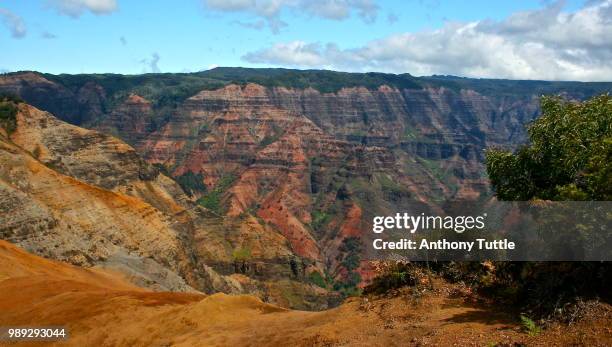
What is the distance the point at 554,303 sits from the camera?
1580 cm

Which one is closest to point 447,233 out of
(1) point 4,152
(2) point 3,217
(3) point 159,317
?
(3) point 159,317

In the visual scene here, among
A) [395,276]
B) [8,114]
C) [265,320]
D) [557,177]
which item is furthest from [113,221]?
[557,177]

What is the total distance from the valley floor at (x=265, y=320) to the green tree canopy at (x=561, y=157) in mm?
4404

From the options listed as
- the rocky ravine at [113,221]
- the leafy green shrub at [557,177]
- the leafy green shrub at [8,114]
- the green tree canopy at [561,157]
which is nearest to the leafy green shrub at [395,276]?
the leafy green shrub at [557,177]

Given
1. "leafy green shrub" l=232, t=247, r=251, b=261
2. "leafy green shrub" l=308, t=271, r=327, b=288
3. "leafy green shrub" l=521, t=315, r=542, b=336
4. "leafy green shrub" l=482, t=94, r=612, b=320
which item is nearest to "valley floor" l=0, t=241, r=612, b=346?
"leafy green shrub" l=521, t=315, r=542, b=336

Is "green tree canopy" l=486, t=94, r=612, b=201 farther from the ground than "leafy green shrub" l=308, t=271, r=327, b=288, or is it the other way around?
"green tree canopy" l=486, t=94, r=612, b=201

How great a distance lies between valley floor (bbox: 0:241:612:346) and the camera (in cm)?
1560

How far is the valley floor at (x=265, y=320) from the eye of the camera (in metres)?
15.6

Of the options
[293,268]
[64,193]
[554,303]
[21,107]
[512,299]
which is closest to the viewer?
[554,303]

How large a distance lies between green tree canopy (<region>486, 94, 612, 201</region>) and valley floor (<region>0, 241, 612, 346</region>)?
4404 mm

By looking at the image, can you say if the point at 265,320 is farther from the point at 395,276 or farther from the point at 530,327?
the point at 530,327

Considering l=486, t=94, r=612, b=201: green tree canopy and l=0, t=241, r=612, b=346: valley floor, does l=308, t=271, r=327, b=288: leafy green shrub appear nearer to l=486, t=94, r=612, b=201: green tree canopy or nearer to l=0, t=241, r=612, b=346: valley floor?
l=0, t=241, r=612, b=346: valley floor

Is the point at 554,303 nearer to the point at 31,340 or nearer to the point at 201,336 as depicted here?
the point at 201,336

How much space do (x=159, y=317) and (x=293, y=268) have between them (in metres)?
79.3
